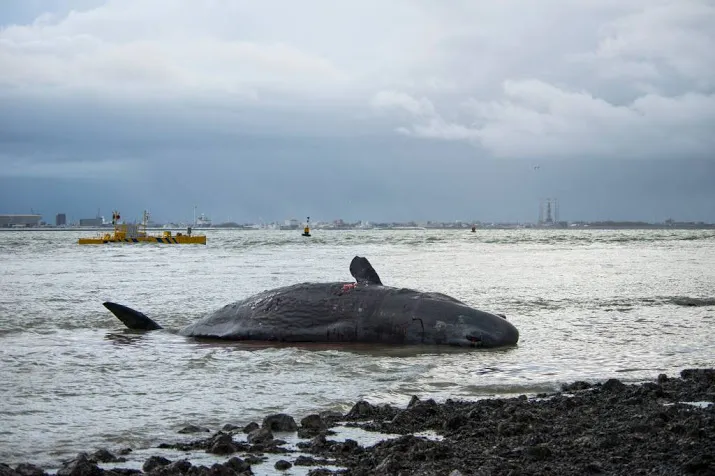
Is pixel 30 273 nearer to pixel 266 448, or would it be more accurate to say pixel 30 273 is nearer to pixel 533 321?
pixel 533 321

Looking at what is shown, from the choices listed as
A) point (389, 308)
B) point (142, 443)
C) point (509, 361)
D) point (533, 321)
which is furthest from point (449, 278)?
point (142, 443)

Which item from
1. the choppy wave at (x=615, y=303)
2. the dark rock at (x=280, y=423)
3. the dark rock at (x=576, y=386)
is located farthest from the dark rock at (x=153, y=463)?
the choppy wave at (x=615, y=303)

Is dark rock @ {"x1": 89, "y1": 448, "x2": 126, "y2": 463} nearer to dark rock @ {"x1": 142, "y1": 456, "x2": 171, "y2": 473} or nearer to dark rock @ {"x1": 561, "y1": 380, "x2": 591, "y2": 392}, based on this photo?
dark rock @ {"x1": 142, "y1": 456, "x2": 171, "y2": 473}

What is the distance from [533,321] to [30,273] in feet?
66.0

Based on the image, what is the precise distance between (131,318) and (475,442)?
808 centimetres

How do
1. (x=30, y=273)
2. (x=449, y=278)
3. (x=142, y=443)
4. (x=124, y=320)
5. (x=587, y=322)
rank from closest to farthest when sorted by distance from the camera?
(x=142, y=443) < (x=124, y=320) < (x=587, y=322) < (x=449, y=278) < (x=30, y=273)

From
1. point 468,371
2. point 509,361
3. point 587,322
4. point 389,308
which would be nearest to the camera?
point 468,371

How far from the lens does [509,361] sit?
9281 mm

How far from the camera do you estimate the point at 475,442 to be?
533cm

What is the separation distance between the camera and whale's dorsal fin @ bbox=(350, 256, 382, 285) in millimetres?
11578

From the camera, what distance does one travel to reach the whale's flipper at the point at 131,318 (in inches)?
473

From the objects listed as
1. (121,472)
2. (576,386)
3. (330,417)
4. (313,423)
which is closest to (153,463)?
(121,472)

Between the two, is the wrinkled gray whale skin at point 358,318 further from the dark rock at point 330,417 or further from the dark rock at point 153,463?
the dark rock at point 153,463

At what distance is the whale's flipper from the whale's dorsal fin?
338cm
